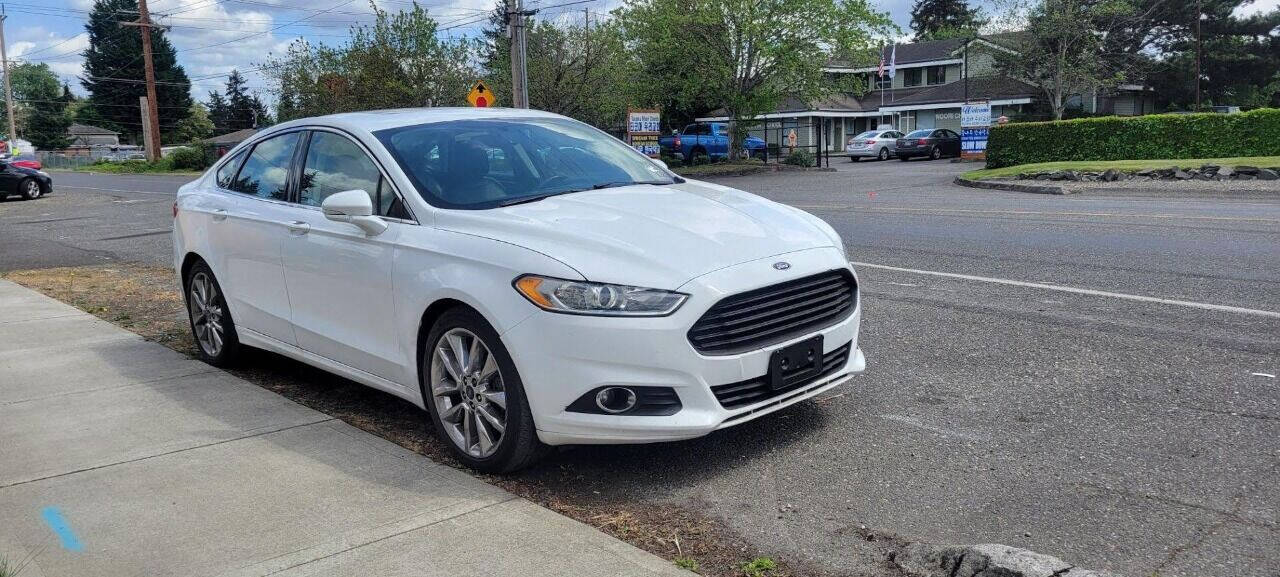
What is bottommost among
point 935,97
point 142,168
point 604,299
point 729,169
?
point 604,299

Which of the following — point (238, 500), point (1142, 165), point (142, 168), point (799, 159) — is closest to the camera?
point (238, 500)

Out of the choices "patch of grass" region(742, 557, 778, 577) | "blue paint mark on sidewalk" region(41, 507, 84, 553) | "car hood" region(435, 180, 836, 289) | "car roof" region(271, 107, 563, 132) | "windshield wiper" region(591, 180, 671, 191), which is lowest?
"patch of grass" region(742, 557, 778, 577)

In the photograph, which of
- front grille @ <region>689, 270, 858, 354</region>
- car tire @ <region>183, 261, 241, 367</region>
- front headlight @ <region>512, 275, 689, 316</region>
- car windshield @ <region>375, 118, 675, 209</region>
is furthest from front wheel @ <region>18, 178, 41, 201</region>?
front grille @ <region>689, 270, 858, 354</region>

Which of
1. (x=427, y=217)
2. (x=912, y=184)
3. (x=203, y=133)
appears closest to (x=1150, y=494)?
(x=427, y=217)

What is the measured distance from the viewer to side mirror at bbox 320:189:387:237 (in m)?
4.75

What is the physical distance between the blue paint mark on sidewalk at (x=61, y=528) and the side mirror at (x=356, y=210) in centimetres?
173

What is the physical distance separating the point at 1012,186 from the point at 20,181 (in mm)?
28004

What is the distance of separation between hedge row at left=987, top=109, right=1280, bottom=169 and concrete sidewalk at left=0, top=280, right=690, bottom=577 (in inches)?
994

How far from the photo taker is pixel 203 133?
10744cm

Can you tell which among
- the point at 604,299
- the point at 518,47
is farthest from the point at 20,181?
the point at 604,299

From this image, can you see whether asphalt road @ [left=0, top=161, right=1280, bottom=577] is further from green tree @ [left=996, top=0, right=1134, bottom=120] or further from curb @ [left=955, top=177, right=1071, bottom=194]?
green tree @ [left=996, top=0, right=1134, bottom=120]

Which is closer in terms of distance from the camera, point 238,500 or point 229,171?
point 238,500

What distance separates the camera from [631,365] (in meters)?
3.96

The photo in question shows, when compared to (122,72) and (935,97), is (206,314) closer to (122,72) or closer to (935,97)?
(935,97)
